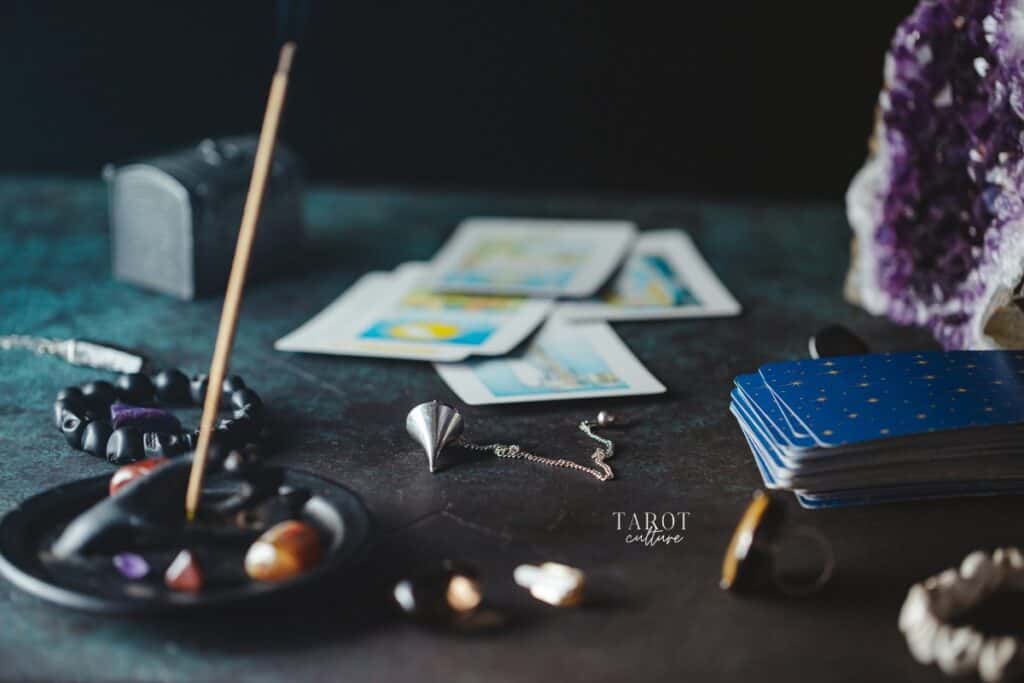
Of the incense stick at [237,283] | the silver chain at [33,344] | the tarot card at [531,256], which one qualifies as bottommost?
the tarot card at [531,256]

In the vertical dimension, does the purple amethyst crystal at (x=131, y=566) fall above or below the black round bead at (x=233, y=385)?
above

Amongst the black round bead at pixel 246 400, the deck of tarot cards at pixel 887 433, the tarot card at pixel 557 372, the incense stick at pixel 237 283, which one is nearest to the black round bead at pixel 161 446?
the black round bead at pixel 246 400

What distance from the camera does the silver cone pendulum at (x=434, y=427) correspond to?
1292 mm

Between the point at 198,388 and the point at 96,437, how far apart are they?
0.63 feet

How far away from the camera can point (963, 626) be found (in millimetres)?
990

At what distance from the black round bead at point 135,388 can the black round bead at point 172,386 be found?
0.01m

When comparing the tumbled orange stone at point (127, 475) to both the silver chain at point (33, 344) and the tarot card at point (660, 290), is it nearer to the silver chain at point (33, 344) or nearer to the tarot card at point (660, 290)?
the silver chain at point (33, 344)

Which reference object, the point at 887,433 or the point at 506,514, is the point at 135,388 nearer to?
the point at 506,514

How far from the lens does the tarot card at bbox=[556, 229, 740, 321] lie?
71.8 inches

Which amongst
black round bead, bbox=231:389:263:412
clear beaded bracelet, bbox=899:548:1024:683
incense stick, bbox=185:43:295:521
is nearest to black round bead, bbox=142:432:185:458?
black round bead, bbox=231:389:263:412

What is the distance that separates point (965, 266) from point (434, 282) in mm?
797

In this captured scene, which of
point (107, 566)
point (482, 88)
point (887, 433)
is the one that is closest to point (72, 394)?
point (107, 566)

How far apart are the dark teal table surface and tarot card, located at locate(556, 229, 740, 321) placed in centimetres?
4

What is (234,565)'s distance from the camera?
1033mm
